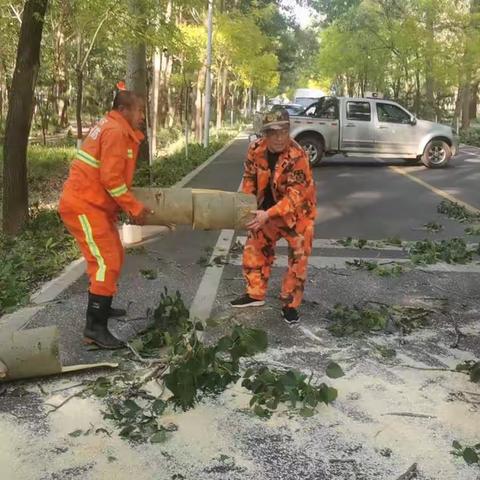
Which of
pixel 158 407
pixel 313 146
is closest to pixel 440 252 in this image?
pixel 158 407

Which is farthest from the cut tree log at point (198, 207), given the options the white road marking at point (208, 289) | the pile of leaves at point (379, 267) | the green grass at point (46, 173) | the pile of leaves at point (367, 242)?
the green grass at point (46, 173)

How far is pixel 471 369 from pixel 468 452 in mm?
989

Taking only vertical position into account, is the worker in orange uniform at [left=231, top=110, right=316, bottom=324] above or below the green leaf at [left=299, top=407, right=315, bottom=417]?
above

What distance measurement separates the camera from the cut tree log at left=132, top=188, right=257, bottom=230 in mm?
4328

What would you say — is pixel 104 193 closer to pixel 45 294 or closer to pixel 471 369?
pixel 45 294

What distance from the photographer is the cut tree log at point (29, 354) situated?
12.0 feet

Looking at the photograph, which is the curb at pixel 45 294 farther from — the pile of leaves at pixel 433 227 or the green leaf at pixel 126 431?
the pile of leaves at pixel 433 227

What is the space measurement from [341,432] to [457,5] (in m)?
28.8

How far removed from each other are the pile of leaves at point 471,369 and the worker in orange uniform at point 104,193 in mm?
2146

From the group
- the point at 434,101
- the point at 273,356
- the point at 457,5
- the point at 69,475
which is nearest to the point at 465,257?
the point at 273,356

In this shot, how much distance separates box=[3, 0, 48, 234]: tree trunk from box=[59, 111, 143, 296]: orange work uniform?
13.3 ft

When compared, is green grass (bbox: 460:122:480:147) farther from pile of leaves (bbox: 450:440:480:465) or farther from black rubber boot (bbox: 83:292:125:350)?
pile of leaves (bbox: 450:440:480:465)

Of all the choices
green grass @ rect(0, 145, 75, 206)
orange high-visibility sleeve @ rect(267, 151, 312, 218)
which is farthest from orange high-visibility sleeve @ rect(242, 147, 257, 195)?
green grass @ rect(0, 145, 75, 206)

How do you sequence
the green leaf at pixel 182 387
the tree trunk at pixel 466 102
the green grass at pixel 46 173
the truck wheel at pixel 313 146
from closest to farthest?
1. the green leaf at pixel 182 387
2. the green grass at pixel 46 173
3. the truck wheel at pixel 313 146
4. the tree trunk at pixel 466 102
